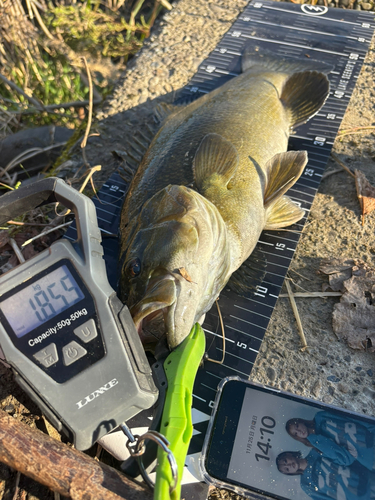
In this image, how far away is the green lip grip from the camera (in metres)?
1.69

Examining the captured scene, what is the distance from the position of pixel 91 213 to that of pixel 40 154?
2793 mm

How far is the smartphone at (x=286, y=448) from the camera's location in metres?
2.04

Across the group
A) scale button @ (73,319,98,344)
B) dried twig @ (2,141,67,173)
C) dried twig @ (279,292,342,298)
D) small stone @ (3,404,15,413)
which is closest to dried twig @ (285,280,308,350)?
dried twig @ (279,292,342,298)

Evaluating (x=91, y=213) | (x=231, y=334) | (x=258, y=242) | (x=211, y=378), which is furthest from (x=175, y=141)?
(x=211, y=378)

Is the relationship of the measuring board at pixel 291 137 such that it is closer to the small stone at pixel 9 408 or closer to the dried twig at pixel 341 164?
the dried twig at pixel 341 164

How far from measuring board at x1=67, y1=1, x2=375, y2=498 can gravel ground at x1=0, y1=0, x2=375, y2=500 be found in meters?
0.10

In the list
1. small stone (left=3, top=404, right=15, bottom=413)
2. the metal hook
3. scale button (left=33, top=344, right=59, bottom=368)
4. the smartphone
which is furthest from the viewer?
small stone (left=3, top=404, right=15, bottom=413)

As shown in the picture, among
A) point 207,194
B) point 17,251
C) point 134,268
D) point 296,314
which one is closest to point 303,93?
point 207,194

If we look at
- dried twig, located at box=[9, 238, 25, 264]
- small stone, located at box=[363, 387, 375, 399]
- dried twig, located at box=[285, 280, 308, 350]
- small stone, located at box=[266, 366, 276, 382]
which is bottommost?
small stone, located at box=[363, 387, 375, 399]

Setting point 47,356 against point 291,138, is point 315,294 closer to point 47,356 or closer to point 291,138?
point 291,138

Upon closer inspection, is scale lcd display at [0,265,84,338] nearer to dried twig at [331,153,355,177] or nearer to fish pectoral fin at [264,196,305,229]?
fish pectoral fin at [264,196,305,229]

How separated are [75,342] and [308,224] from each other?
7.10 feet

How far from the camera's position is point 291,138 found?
12.5 ft

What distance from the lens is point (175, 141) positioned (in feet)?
9.82
